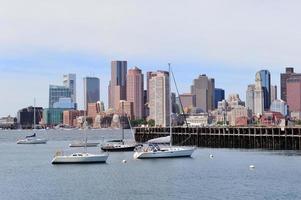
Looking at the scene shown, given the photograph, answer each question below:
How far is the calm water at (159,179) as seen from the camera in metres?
58.6

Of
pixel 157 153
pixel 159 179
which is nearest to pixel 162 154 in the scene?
pixel 157 153

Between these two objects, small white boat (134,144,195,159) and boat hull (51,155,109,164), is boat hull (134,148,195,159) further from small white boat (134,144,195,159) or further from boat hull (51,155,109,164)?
boat hull (51,155,109,164)

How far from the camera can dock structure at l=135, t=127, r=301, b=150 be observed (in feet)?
395

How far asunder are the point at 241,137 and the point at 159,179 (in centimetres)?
6420

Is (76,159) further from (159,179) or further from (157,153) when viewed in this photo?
(159,179)

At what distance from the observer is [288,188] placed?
60719 millimetres

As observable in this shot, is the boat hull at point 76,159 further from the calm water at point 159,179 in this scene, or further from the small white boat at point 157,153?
the small white boat at point 157,153

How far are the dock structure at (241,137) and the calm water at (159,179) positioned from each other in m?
20.9

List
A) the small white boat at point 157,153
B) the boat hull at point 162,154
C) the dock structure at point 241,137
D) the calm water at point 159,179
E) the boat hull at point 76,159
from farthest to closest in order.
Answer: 1. the dock structure at point 241,137
2. the small white boat at point 157,153
3. the boat hull at point 162,154
4. the boat hull at point 76,159
5. the calm water at point 159,179

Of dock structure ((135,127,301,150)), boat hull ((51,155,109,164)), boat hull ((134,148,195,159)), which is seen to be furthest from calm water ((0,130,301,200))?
dock structure ((135,127,301,150))

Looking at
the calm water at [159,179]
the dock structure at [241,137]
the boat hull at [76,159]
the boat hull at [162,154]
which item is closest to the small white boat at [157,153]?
the boat hull at [162,154]

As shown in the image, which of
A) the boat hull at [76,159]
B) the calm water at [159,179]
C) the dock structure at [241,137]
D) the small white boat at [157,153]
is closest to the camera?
the calm water at [159,179]

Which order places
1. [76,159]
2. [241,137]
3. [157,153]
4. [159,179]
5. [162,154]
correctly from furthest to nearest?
[241,137]
[162,154]
[157,153]
[76,159]
[159,179]

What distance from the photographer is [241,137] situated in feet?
436
